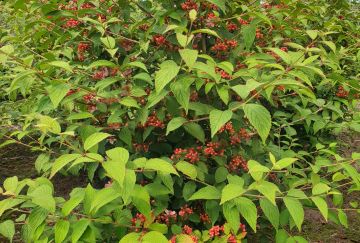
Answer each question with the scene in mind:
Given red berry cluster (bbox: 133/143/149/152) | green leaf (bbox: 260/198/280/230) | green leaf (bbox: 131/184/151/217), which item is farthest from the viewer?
red berry cluster (bbox: 133/143/149/152)

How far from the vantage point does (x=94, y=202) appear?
1561 millimetres

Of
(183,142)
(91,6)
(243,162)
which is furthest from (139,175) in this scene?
(91,6)

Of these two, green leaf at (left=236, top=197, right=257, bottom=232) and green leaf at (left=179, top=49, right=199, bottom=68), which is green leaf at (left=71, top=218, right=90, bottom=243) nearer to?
green leaf at (left=236, top=197, right=257, bottom=232)

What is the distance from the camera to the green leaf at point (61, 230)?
5.36 ft

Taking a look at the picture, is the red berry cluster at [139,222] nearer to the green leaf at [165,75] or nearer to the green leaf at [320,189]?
the green leaf at [165,75]

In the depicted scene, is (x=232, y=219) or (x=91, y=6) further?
(x=91, y=6)

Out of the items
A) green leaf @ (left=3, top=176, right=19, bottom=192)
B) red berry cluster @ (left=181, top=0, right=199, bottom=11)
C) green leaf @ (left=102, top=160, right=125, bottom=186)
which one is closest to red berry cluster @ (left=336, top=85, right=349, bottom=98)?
red berry cluster @ (left=181, top=0, right=199, bottom=11)

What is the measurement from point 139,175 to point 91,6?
121 cm

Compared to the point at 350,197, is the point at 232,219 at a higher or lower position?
higher

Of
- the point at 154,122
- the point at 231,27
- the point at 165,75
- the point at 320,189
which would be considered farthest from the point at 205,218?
the point at 231,27

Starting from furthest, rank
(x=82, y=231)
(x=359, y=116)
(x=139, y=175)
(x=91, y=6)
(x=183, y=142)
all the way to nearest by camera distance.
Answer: (x=359, y=116) → (x=91, y=6) → (x=183, y=142) → (x=139, y=175) → (x=82, y=231)

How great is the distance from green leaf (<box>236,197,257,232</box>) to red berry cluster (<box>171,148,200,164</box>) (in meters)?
0.50

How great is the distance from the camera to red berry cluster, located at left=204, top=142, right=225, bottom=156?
2232mm

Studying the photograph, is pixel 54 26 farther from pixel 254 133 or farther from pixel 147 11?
pixel 254 133
